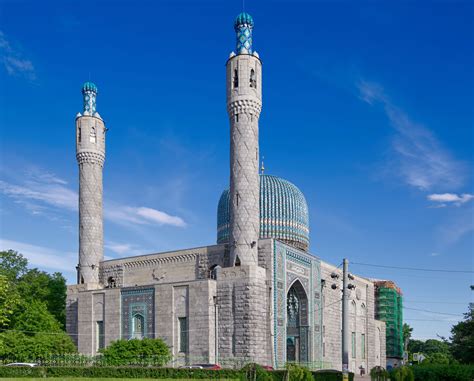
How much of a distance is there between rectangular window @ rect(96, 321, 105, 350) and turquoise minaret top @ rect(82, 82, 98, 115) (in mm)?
16069

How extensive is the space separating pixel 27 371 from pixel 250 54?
2289 centimetres

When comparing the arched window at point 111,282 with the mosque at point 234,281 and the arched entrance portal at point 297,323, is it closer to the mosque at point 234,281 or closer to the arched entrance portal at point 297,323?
the mosque at point 234,281

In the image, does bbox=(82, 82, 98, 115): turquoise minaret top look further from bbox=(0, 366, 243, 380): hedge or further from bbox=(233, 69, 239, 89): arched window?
bbox=(0, 366, 243, 380): hedge

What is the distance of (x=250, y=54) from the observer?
4000 centimetres

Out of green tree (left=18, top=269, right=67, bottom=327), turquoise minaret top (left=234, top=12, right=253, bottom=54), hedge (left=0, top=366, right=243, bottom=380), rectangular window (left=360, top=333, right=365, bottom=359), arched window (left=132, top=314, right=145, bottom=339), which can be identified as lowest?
rectangular window (left=360, top=333, right=365, bottom=359)

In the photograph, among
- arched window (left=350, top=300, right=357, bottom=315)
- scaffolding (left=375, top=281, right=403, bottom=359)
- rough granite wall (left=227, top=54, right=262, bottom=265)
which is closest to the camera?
rough granite wall (left=227, top=54, right=262, bottom=265)

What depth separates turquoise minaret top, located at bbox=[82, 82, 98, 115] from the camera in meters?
47.7

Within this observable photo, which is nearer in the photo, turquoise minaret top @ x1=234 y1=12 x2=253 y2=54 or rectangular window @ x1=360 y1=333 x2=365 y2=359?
turquoise minaret top @ x1=234 y1=12 x2=253 y2=54

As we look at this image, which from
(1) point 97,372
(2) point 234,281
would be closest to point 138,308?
(2) point 234,281

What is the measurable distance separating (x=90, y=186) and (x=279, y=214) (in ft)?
46.4

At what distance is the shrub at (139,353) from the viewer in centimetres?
3547

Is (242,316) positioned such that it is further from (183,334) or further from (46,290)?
(46,290)

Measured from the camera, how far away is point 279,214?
153 feet

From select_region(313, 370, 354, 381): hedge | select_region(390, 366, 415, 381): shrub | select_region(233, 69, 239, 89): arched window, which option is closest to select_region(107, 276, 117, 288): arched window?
select_region(233, 69, 239, 89): arched window
